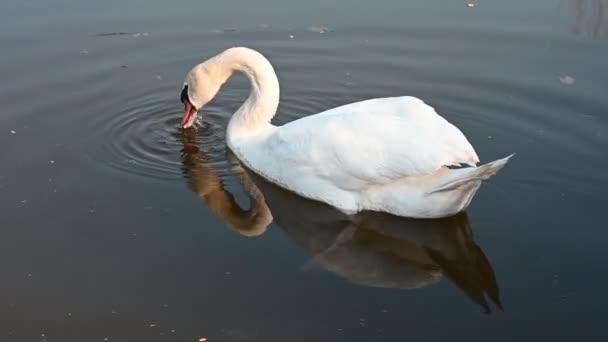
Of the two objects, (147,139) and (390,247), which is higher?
(147,139)

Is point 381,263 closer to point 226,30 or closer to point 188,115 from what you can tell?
point 188,115

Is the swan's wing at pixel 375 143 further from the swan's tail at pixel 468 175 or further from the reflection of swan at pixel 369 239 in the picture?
the reflection of swan at pixel 369 239

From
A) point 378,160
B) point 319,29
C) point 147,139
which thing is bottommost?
point 147,139

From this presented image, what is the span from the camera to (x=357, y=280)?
6152mm

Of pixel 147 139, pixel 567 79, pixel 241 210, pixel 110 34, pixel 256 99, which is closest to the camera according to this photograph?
pixel 241 210

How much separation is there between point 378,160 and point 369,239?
590 millimetres

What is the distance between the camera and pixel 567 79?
9078 mm

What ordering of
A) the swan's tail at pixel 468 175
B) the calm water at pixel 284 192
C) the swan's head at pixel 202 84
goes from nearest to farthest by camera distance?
1. the calm water at pixel 284 192
2. the swan's tail at pixel 468 175
3. the swan's head at pixel 202 84

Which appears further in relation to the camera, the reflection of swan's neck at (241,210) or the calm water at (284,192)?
the reflection of swan's neck at (241,210)

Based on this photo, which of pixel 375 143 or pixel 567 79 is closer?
pixel 375 143

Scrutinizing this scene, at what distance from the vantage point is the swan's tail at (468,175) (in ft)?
19.6

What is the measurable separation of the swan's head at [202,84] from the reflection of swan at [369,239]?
967mm

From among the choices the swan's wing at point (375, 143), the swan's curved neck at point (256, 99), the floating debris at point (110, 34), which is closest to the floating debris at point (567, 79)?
the swan's wing at point (375, 143)

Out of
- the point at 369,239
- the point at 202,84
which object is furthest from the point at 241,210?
the point at 202,84
